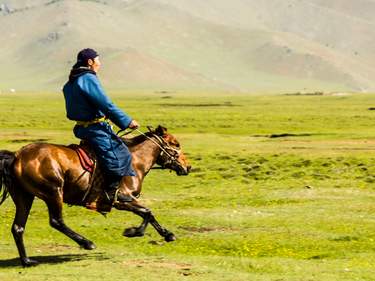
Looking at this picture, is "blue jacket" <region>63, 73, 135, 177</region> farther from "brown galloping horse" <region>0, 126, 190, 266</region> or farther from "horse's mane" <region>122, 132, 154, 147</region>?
"horse's mane" <region>122, 132, 154, 147</region>

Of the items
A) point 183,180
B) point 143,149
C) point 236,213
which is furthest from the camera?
point 183,180

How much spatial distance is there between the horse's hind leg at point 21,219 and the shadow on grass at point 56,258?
0.36 m

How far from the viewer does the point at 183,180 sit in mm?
33125

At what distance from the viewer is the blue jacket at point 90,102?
15.8 metres

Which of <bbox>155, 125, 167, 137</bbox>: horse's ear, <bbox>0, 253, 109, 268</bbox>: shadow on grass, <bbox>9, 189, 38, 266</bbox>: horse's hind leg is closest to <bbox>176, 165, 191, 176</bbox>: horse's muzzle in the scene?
<bbox>155, 125, 167, 137</bbox>: horse's ear

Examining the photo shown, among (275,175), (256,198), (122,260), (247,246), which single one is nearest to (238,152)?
(275,175)

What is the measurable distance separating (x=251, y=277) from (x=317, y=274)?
1.21 metres

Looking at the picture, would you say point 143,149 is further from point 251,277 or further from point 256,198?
point 256,198

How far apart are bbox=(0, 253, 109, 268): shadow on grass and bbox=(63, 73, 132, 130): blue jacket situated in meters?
2.60

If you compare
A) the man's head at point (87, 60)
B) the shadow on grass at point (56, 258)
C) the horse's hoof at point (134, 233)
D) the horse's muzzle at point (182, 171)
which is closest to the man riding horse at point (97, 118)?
the man's head at point (87, 60)

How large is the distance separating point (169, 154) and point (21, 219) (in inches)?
139

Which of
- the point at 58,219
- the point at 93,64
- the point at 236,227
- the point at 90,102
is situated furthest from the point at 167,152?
the point at 236,227

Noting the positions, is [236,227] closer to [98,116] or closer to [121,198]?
[121,198]

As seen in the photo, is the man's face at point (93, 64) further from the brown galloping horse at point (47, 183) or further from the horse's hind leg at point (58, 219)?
the horse's hind leg at point (58, 219)
